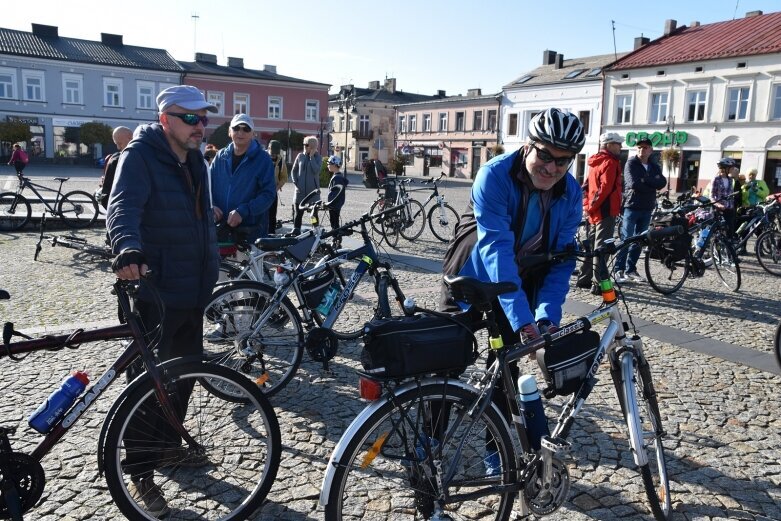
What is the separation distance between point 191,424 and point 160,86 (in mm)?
50131

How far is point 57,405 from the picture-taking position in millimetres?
2604

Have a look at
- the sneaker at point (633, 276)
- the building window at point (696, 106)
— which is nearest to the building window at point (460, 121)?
the building window at point (696, 106)

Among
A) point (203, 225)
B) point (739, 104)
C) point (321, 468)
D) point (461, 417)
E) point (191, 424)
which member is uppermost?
point (739, 104)

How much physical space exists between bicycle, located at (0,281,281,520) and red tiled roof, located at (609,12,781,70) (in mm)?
38492

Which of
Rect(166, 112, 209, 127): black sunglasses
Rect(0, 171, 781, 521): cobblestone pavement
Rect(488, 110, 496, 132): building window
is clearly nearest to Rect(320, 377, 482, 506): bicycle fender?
Rect(0, 171, 781, 521): cobblestone pavement

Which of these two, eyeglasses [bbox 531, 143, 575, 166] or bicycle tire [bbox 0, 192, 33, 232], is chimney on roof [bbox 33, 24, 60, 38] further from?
eyeglasses [bbox 531, 143, 575, 166]

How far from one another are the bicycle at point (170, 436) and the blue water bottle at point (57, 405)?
1.0 inches

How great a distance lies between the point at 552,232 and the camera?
113 inches

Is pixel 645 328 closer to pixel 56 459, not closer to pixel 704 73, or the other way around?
pixel 56 459

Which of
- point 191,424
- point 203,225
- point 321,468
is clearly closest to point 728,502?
point 321,468

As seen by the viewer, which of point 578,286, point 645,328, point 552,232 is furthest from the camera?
point 578,286

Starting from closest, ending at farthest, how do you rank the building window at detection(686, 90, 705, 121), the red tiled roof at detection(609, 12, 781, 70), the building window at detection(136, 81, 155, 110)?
1. the red tiled roof at detection(609, 12, 781, 70)
2. the building window at detection(686, 90, 705, 121)
3. the building window at detection(136, 81, 155, 110)

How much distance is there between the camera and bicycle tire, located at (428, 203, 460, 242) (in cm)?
1244

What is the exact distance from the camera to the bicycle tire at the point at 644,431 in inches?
105
